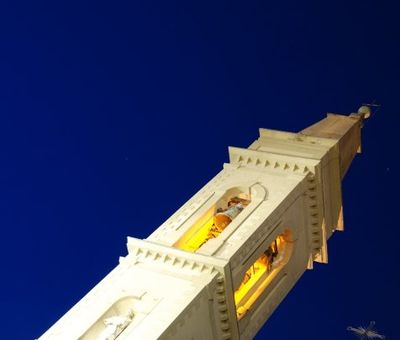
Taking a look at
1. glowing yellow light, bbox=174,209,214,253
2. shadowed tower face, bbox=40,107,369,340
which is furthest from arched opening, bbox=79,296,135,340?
glowing yellow light, bbox=174,209,214,253

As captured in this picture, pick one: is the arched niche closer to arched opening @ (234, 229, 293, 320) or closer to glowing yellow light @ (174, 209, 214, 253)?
glowing yellow light @ (174, 209, 214, 253)

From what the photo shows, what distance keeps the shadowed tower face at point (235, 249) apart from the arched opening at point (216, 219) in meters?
0.04

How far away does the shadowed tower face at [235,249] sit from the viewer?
1344 inches

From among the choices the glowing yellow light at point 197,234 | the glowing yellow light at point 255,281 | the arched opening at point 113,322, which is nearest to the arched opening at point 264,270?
the glowing yellow light at point 255,281

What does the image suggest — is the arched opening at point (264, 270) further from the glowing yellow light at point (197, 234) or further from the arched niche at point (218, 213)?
the glowing yellow light at point (197, 234)

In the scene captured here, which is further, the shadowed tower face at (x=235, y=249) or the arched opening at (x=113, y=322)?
the shadowed tower face at (x=235, y=249)

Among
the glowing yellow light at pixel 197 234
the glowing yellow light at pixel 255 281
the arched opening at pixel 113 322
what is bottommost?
the glowing yellow light at pixel 255 281

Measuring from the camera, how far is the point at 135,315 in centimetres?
3419

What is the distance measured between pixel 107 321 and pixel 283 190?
32.7 feet

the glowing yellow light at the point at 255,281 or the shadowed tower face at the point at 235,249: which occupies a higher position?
the shadowed tower face at the point at 235,249

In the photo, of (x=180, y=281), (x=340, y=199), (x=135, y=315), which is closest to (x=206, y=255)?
(x=180, y=281)

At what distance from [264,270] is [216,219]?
296 cm

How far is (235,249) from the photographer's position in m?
36.2

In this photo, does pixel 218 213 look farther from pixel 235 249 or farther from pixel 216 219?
pixel 235 249
